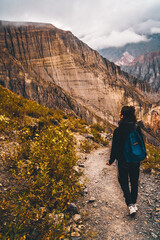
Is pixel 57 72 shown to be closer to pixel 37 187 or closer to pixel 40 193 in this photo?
pixel 37 187

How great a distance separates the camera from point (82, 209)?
324 centimetres

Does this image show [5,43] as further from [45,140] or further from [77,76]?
[45,140]

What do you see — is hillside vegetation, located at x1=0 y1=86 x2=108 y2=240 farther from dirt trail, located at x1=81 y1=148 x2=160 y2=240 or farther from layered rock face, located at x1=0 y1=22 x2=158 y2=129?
layered rock face, located at x1=0 y1=22 x2=158 y2=129

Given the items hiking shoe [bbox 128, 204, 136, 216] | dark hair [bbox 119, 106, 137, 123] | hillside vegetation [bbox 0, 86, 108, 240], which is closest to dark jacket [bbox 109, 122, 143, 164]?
dark hair [bbox 119, 106, 137, 123]

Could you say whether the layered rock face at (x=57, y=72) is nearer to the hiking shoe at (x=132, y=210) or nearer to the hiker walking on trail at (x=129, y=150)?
the hiker walking on trail at (x=129, y=150)

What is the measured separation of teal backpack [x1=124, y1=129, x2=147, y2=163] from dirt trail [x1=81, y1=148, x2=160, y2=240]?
116 cm

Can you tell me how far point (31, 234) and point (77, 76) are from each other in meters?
53.0

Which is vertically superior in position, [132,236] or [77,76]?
[77,76]

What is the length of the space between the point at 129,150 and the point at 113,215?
54.2 inches

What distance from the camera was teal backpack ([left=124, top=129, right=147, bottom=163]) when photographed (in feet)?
9.48

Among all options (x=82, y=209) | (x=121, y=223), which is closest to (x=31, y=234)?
(x=82, y=209)

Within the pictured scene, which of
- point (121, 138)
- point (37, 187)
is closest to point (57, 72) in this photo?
point (121, 138)

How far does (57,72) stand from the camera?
50219mm

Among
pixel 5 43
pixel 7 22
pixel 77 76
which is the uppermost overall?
pixel 7 22
